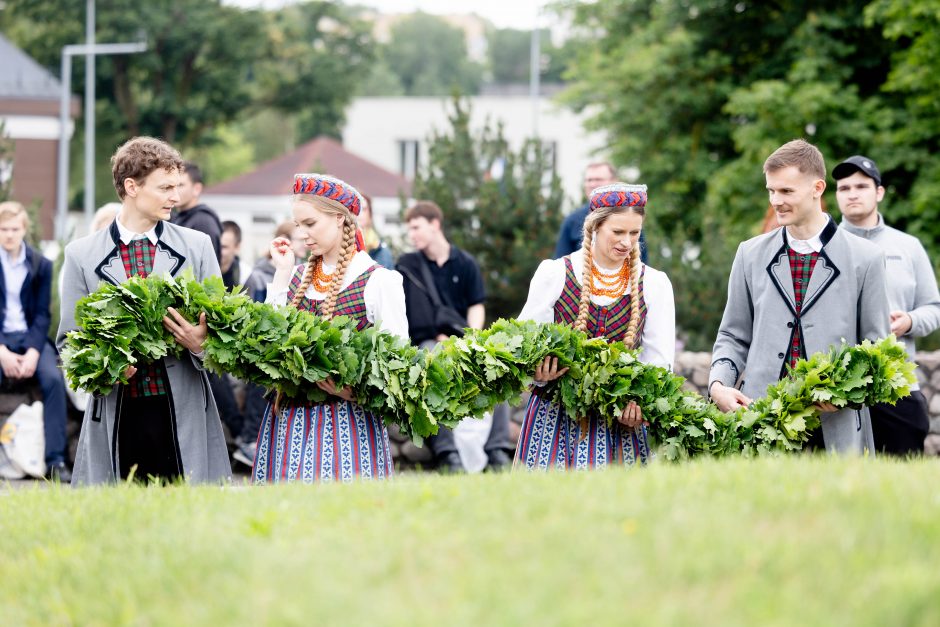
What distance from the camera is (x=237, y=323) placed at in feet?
21.7

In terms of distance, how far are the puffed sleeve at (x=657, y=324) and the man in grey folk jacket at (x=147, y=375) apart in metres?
2.31

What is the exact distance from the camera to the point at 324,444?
22.1 ft

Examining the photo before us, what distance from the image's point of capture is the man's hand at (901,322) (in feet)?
26.5

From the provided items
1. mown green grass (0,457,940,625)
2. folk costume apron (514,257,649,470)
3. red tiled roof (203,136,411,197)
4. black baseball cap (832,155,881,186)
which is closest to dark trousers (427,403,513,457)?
black baseball cap (832,155,881,186)

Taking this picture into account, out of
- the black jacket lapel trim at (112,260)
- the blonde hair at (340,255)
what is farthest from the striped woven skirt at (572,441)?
the black jacket lapel trim at (112,260)

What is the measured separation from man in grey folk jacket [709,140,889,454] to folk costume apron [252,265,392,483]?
1.87 metres

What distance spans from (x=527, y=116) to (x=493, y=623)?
67.4 meters

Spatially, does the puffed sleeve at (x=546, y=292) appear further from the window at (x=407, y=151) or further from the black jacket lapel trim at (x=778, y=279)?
the window at (x=407, y=151)

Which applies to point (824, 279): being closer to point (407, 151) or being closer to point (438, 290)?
point (438, 290)

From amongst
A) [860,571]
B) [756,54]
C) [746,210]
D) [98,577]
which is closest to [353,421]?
[98,577]

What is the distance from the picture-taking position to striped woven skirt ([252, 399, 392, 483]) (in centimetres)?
670

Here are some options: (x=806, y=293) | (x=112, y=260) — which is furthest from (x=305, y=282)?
(x=806, y=293)

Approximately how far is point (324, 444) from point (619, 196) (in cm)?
203

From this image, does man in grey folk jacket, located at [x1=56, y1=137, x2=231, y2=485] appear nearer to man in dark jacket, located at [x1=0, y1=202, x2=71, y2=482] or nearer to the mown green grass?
the mown green grass
